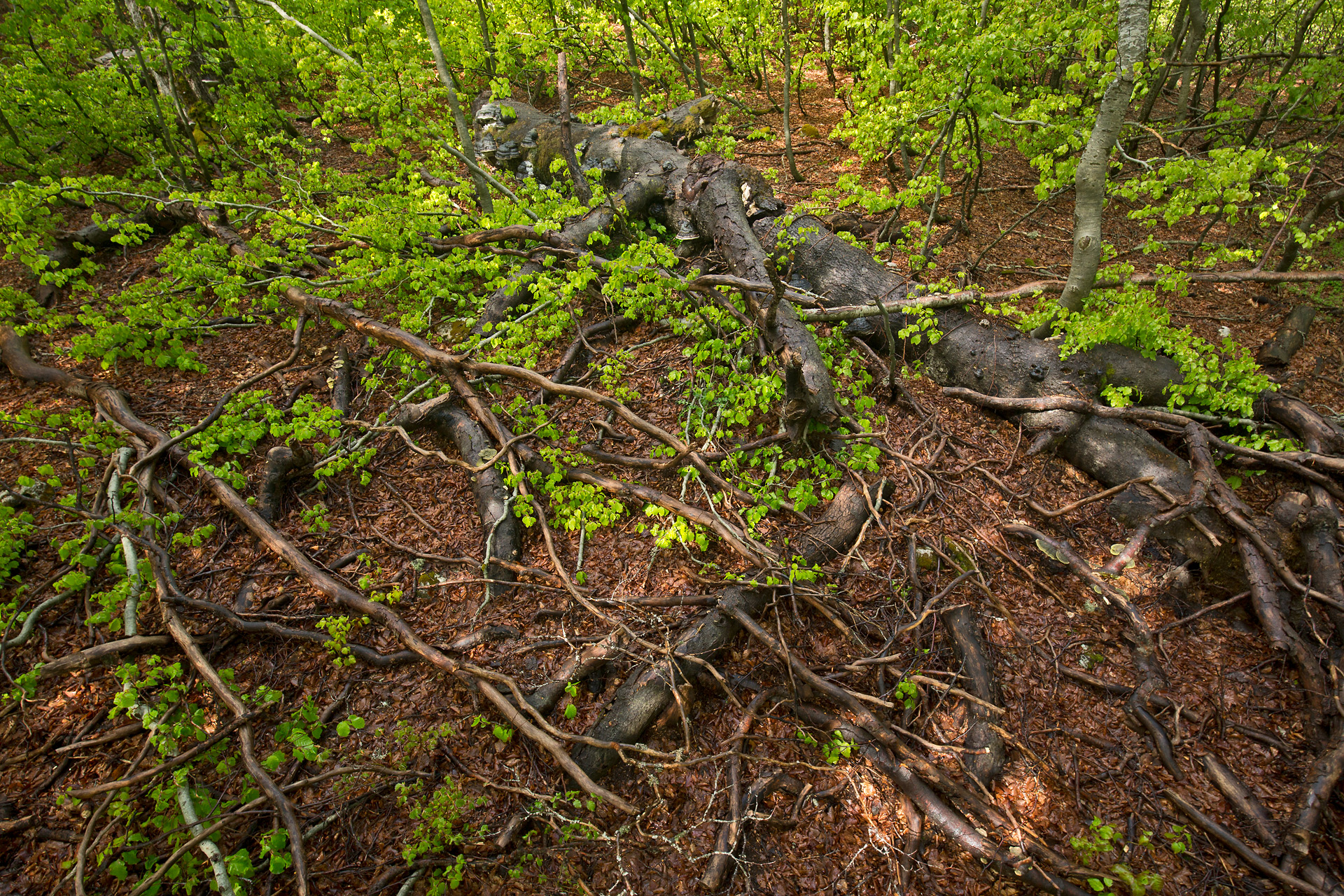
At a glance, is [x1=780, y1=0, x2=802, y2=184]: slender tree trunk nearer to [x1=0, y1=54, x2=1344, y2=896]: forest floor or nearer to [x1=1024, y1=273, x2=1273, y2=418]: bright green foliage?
[x1=0, y1=54, x2=1344, y2=896]: forest floor

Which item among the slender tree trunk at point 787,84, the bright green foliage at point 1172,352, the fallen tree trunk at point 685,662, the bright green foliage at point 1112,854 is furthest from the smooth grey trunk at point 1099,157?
the slender tree trunk at point 787,84

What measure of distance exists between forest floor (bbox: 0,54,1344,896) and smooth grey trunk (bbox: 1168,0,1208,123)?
6154 millimetres

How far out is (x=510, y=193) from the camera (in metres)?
Result: 6.94

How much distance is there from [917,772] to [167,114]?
520 inches

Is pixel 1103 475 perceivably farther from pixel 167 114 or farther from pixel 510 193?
pixel 167 114

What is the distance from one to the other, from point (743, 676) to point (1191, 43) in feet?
41.4

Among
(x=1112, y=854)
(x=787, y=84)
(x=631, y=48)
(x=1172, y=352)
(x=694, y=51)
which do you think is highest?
(x=631, y=48)

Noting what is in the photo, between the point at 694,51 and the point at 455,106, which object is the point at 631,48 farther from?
the point at 455,106

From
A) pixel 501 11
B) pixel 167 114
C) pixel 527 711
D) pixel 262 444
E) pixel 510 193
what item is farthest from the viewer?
pixel 501 11

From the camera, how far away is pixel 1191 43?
30.0 feet

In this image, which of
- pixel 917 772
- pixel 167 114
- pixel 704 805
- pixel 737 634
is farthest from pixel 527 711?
pixel 167 114

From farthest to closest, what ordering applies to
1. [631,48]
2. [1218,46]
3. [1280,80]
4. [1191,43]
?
[1218,46] < [631,48] < [1191,43] < [1280,80]

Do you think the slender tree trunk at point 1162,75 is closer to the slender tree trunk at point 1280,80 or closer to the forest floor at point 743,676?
the slender tree trunk at point 1280,80

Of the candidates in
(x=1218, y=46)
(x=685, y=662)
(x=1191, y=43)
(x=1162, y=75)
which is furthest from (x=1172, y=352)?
(x=1218, y=46)
